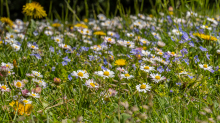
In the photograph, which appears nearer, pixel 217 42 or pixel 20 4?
pixel 217 42

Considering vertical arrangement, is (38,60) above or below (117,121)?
above

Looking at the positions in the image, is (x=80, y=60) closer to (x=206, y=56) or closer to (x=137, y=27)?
(x=206, y=56)

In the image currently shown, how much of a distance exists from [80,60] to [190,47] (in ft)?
3.67

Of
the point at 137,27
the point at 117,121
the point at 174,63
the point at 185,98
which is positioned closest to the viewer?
the point at 117,121

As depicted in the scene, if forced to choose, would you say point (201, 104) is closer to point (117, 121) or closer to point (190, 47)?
point (117, 121)

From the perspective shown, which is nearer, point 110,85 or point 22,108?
point 22,108

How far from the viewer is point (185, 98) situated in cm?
164

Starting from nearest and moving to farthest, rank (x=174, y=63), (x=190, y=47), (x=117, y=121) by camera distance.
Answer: (x=117, y=121), (x=174, y=63), (x=190, y=47)

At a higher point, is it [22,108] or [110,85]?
[110,85]

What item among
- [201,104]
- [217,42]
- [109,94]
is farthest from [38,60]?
[217,42]

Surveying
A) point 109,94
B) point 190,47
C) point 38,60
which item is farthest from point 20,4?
point 109,94

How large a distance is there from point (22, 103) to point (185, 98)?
1036 mm

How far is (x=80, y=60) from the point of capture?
2193 mm

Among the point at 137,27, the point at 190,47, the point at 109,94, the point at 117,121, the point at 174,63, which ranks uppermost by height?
the point at 137,27
